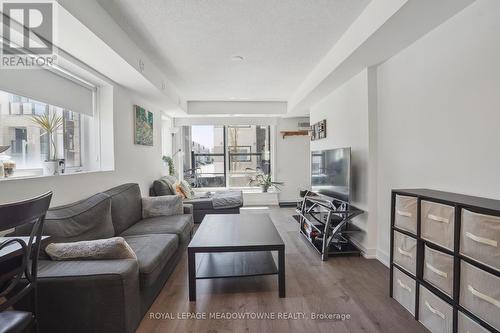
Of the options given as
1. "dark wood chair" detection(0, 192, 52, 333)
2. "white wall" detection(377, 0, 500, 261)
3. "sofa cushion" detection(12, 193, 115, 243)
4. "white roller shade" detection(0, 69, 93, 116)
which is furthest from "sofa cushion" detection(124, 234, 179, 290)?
"white wall" detection(377, 0, 500, 261)

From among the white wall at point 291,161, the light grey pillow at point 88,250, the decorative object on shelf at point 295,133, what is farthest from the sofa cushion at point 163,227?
the decorative object on shelf at point 295,133

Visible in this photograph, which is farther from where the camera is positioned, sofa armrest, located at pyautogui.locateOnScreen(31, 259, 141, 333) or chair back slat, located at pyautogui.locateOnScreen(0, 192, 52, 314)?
sofa armrest, located at pyautogui.locateOnScreen(31, 259, 141, 333)

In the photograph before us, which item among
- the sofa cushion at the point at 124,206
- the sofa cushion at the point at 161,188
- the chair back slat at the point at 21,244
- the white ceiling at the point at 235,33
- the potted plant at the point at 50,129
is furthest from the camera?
the sofa cushion at the point at 161,188

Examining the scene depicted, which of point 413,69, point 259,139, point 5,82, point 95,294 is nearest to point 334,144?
point 413,69

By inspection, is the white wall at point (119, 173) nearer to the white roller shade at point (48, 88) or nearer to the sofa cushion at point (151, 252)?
the white roller shade at point (48, 88)

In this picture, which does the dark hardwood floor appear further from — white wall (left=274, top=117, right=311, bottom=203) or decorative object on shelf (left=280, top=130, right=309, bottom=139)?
decorative object on shelf (left=280, top=130, right=309, bottom=139)

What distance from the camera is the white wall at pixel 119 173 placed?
6.23ft

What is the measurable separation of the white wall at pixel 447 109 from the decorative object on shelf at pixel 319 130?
157 cm

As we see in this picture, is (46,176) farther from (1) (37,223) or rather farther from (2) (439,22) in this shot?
(2) (439,22)

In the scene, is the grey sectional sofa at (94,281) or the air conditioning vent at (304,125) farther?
the air conditioning vent at (304,125)

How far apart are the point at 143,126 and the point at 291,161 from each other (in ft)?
12.4

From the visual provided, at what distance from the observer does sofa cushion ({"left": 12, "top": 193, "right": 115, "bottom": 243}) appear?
6.05 feet

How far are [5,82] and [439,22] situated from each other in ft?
11.0

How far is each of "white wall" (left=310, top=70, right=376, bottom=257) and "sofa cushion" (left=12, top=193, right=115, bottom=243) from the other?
2880mm
